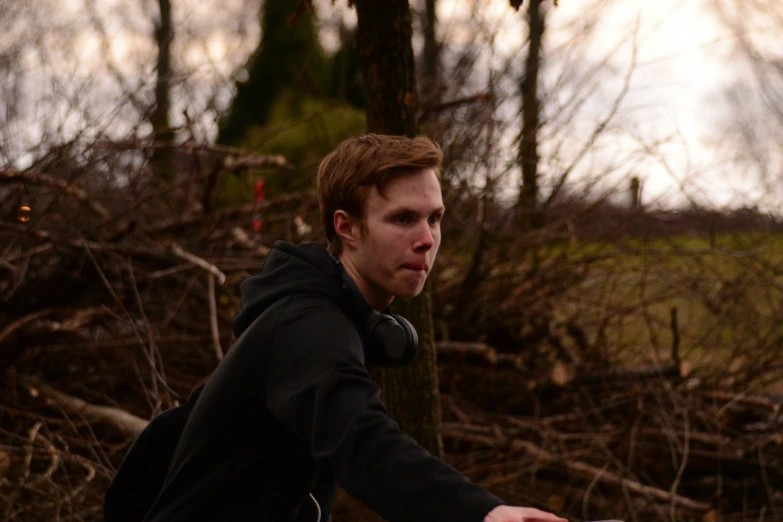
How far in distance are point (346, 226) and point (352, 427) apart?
0.63m

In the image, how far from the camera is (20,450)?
403 centimetres

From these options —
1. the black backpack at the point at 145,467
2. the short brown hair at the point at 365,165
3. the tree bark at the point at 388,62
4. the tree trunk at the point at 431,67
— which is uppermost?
the tree trunk at the point at 431,67

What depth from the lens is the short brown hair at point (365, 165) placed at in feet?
6.24

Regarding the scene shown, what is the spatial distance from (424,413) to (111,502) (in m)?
1.77

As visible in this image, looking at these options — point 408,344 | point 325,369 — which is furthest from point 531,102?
point 325,369

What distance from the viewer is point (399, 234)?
1916 millimetres

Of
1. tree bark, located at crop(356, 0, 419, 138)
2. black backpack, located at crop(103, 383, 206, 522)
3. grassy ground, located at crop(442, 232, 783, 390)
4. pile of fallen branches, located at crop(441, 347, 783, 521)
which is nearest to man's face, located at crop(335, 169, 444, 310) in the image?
black backpack, located at crop(103, 383, 206, 522)

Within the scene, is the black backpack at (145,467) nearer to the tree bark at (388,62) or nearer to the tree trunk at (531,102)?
the tree bark at (388,62)

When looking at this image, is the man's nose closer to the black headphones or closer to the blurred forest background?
the black headphones

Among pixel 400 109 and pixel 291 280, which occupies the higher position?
pixel 400 109

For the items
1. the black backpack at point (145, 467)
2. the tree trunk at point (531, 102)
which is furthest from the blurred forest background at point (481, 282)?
the black backpack at point (145, 467)

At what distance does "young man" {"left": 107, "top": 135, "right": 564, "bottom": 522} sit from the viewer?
1.54m

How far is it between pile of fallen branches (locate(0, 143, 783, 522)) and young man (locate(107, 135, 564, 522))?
253cm

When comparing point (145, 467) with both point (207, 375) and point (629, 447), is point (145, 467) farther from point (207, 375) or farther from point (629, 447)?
point (629, 447)
